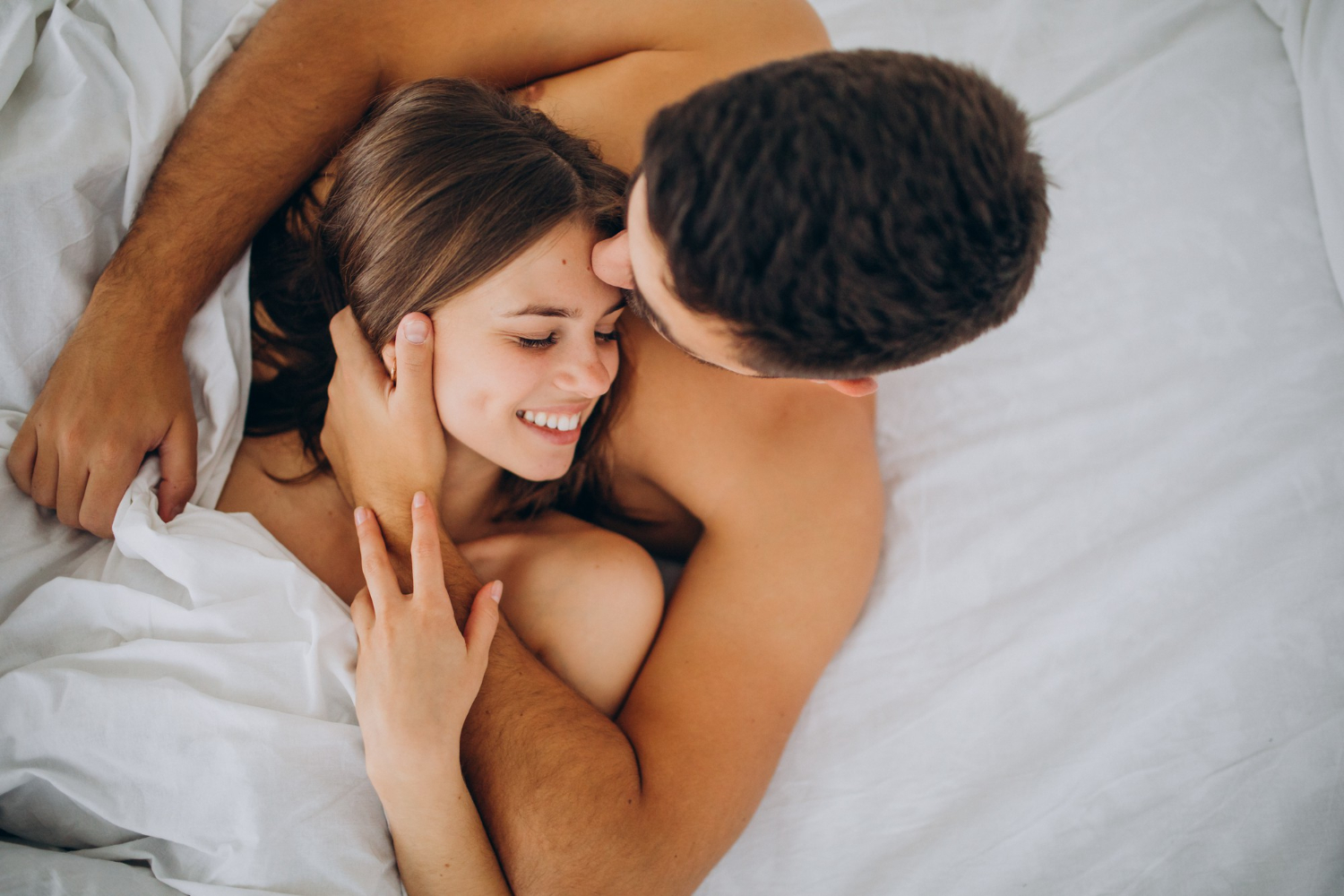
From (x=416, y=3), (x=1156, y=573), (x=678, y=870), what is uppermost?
(x=416, y=3)

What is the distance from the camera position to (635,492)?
1.72 m

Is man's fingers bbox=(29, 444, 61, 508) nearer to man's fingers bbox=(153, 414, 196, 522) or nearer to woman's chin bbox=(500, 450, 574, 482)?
man's fingers bbox=(153, 414, 196, 522)

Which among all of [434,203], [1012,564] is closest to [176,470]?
[434,203]

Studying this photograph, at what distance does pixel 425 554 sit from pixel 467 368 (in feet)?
1.01

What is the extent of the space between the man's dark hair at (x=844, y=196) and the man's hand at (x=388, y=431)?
564 mm

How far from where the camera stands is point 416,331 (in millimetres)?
1282

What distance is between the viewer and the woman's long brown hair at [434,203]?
1.28 meters

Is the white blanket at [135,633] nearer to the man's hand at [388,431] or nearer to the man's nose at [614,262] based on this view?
the man's hand at [388,431]

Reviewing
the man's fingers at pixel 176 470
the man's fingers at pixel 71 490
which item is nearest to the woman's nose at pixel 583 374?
the man's fingers at pixel 176 470

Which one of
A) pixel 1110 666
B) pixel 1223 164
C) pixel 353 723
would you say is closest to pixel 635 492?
pixel 353 723

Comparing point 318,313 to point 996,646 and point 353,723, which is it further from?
point 996,646

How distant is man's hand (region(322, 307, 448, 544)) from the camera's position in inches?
52.9

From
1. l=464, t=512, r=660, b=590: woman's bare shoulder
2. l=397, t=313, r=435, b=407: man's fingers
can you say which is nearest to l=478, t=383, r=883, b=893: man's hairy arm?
l=464, t=512, r=660, b=590: woman's bare shoulder

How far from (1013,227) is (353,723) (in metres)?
1.14
